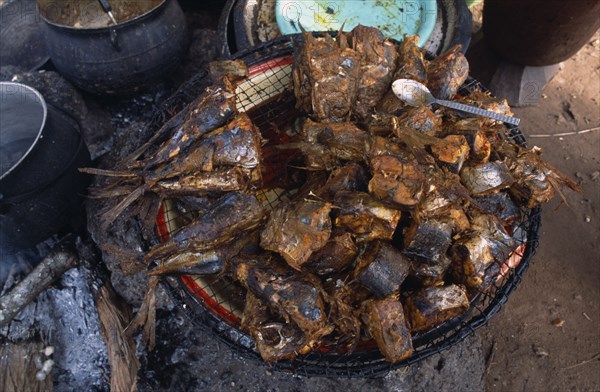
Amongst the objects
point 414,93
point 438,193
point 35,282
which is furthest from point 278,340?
point 35,282

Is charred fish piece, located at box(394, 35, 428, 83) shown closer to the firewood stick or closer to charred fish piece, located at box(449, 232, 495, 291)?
charred fish piece, located at box(449, 232, 495, 291)

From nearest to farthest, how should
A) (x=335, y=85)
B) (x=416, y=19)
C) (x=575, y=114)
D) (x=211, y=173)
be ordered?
1. (x=211, y=173)
2. (x=335, y=85)
3. (x=416, y=19)
4. (x=575, y=114)

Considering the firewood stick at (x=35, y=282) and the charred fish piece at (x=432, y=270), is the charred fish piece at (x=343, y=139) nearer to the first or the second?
the charred fish piece at (x=432, y=270)

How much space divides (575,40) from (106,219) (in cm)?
455

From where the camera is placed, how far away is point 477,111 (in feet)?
8.62

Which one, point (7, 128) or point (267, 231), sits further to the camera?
point (7, 128)

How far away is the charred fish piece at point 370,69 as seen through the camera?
2.84 metres

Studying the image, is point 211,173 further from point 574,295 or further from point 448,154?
point 574,295

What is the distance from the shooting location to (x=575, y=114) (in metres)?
5.20

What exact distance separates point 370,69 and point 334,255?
1.23 metres

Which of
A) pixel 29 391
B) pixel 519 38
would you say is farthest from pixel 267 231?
pixel 519 38

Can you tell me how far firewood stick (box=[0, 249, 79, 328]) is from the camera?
3445 mm

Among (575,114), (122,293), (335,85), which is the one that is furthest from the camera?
(575,114)

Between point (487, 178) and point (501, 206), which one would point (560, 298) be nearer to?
point (501, 206)
